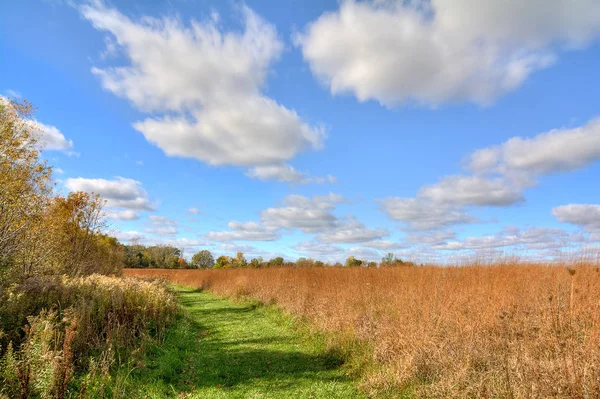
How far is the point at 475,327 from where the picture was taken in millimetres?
6258

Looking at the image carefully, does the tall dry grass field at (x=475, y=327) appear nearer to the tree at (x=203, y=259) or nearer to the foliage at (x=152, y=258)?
the foliage at (x=152, y=258)

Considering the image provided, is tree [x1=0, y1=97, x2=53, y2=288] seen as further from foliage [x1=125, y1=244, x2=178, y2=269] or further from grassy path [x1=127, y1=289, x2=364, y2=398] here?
foliage [x1=125, y1=244, x2=178, y2=269]

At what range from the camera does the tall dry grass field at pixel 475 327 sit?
446 centimetres

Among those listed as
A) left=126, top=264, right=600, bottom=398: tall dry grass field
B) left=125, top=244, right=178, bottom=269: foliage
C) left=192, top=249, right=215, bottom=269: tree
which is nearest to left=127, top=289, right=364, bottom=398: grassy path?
left=126, top=264, right=600, bottom=398: tall dry grass field

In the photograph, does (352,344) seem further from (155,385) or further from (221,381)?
(155,385)

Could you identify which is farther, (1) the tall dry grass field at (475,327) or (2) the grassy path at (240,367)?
(2) the grassy path at (240,367)

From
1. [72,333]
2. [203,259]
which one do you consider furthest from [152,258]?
[72,333]

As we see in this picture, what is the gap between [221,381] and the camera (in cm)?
655

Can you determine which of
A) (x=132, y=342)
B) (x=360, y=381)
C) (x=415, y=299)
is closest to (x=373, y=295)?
(x=415, y=299)

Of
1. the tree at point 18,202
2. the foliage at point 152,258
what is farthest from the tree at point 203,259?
the tree at point 18,202

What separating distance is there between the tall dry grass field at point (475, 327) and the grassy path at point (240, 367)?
85 centimetres

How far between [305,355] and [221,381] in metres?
2.33

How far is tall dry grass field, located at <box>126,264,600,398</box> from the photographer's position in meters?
4.46

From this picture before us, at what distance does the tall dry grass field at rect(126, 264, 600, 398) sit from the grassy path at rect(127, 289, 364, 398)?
0.85 metres
